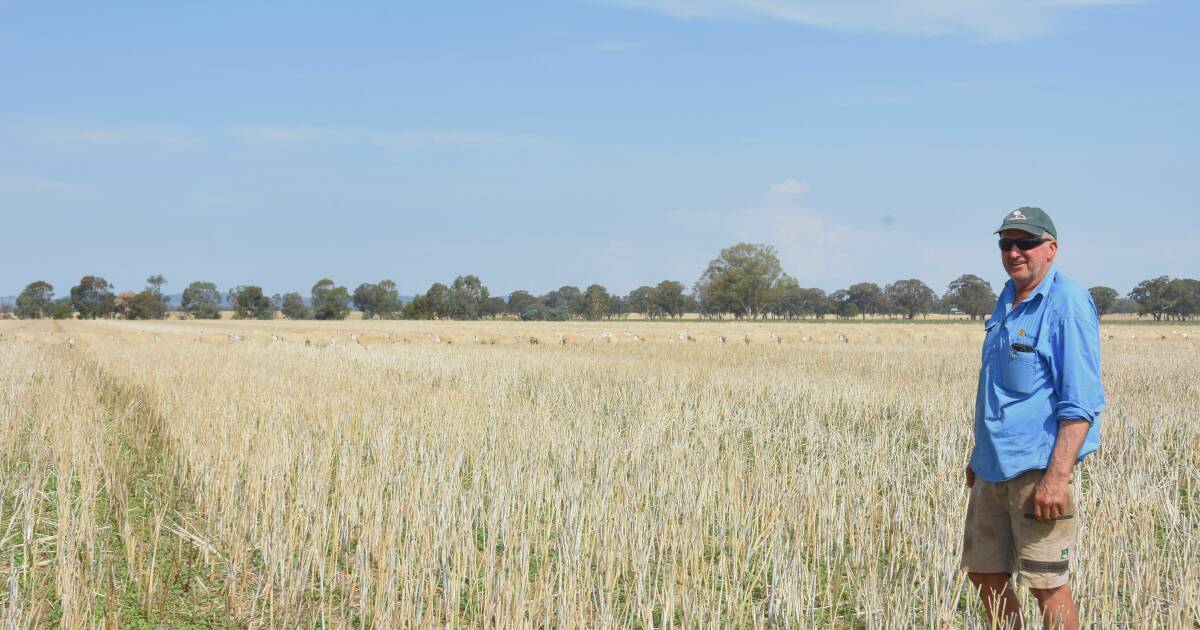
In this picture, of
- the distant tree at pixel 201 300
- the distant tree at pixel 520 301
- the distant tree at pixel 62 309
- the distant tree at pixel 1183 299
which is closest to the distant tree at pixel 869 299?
the distant tree at pixel 1183 299

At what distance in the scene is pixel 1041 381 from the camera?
3207mm

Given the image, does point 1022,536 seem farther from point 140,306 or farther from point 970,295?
point 970,295

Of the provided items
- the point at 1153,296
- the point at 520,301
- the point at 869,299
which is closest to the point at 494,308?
the point at 520,301

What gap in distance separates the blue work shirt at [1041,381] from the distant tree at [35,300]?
12550 cm

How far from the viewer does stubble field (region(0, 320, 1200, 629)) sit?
4.13 m

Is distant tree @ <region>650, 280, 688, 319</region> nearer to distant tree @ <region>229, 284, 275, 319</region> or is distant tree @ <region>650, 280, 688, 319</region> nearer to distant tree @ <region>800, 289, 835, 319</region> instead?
distant tree @ <region>800, 289, 835, 319</region>

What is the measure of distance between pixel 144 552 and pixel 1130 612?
5349 mm

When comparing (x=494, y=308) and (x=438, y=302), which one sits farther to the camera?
(x=494, y=308)

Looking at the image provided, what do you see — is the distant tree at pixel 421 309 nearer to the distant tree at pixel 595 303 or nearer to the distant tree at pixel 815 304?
the distant tree at pixel 595 303

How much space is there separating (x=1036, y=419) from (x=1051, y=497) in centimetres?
29

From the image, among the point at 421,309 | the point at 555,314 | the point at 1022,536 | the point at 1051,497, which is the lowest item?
the point at 1022,536

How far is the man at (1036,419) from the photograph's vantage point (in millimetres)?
3094

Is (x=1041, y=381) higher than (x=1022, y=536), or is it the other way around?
(x=1041, y=381)

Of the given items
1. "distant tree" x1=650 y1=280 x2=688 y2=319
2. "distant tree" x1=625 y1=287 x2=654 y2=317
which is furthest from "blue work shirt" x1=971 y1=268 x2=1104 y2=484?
"distant tree" x1=625 y1=287 x2=654 y2=317
